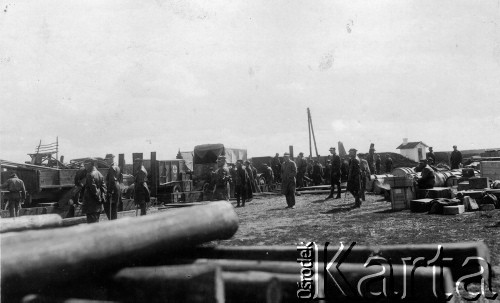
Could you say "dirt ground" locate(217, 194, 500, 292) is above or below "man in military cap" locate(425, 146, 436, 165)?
below

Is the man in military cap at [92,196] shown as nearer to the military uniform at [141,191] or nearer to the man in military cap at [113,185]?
the man in military cap at [113,185]

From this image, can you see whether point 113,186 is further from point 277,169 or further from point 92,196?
point 277,169

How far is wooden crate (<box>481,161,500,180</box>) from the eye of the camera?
48.3 feet

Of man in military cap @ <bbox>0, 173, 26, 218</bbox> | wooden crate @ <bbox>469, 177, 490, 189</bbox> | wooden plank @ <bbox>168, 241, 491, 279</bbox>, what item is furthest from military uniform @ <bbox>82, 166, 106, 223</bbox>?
wooden crate @ <bbox>469, 177, 490, 189</bbox>

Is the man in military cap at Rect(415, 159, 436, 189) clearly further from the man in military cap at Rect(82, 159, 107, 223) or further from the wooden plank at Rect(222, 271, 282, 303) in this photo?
the wooden plank at Rect(222, 271, 282, 303)

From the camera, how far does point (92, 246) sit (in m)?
2.22

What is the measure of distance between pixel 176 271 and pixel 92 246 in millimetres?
497

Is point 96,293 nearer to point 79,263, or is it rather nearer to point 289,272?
point 79,263

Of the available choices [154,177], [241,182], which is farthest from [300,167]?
[154,177]

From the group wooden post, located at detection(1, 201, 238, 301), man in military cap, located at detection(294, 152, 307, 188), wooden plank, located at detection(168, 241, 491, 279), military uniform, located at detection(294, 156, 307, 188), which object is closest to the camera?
wooden post, located at detection(1, 201, 238, 301)

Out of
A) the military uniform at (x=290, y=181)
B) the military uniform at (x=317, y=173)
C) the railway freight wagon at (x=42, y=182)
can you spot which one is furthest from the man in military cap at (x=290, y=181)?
the military uniform at (x=317, y=173)

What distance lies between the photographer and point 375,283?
6.50 feet

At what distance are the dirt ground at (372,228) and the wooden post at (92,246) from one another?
3541 millimetres

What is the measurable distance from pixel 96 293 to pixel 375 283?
1418 millimetres
